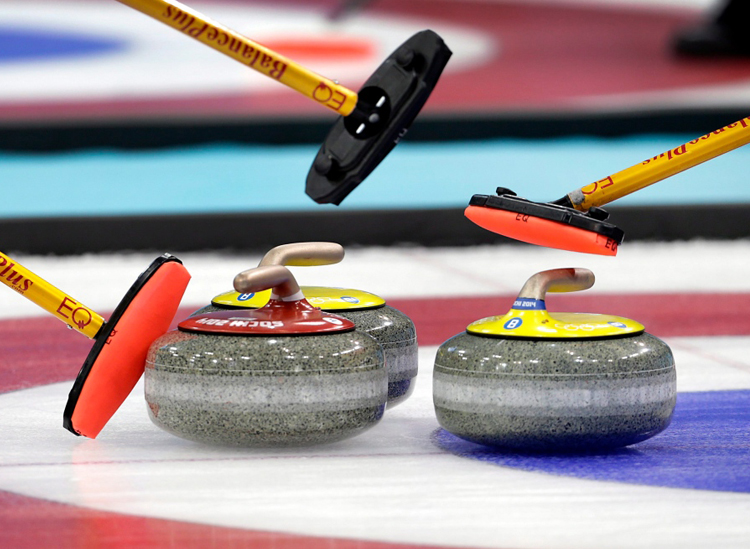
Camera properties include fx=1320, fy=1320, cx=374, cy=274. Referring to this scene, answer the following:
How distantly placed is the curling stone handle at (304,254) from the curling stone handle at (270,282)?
7 cm

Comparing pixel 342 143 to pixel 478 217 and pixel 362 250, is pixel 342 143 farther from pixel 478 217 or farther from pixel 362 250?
pixel 362 250

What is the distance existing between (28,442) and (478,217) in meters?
0.74

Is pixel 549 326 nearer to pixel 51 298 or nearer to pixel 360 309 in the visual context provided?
pixel 360 309

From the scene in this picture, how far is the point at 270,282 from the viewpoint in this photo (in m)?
1.81

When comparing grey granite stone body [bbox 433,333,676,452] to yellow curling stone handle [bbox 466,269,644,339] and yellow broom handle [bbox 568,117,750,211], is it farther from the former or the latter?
yellow broom handle [bbox 568,117,750,211]

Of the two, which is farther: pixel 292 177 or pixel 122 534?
pixel 292 177

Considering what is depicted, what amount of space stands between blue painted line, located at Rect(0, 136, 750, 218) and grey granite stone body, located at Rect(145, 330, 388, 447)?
472 cm

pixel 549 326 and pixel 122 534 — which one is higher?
pixel 549 326

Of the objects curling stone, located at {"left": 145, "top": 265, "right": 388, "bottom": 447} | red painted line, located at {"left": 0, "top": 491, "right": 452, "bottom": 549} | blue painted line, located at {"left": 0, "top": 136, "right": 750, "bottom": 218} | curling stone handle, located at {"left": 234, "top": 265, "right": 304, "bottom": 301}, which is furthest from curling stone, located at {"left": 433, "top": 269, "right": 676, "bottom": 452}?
blue painted line, located at {"left": 0, "top": 136, "right": 750, "bottom": 218}

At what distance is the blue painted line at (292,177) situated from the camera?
6.74m

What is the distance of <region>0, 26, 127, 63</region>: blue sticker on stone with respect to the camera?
443 inches

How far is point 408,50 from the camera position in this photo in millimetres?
2100

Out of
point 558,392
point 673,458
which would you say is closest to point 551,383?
point 558,392

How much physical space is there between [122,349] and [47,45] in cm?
1038
